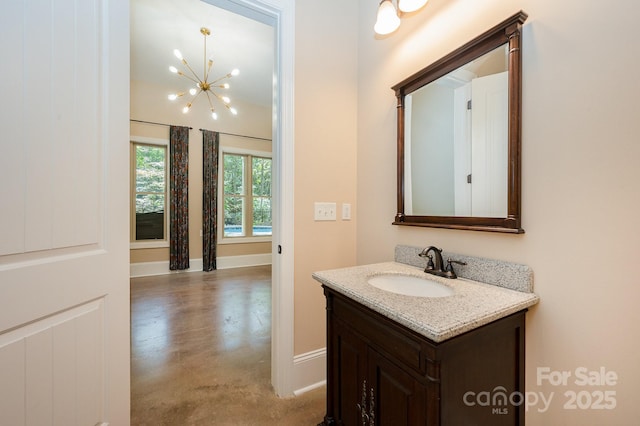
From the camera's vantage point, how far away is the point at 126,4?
1.14m

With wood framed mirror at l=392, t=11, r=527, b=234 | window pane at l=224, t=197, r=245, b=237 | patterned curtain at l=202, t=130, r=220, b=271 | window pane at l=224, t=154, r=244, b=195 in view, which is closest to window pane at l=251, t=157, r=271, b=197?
window pane at l=224, t=154, r=244, b=195

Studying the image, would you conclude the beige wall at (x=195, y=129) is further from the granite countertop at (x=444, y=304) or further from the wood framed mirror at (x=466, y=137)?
the granite countertop at (x=444, y=304)

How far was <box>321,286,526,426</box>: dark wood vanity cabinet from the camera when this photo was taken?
75 centimetres

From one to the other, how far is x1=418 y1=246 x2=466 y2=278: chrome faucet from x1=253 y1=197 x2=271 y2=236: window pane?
15.7ft

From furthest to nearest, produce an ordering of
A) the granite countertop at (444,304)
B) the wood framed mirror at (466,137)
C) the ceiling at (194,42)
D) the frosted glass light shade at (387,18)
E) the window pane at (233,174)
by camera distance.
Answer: the window pane at (233,174) < the ceiling at (194,42) < the frosted glass light shade at (387,18) < the wood framed mirror at (466,137) < the granite countertop at (444,304)

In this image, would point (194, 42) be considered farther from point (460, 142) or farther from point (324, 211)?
point (460, 142)

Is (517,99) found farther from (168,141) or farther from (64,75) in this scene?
(168,141)

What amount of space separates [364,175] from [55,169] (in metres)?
1.60

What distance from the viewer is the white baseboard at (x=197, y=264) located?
455 centimetres

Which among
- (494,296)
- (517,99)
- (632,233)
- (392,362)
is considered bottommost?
(392,362)

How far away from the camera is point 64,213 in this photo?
3.10ft

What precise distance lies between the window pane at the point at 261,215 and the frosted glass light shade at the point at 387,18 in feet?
15.3

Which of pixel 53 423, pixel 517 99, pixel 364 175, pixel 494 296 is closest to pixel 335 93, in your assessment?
pixel 364 175

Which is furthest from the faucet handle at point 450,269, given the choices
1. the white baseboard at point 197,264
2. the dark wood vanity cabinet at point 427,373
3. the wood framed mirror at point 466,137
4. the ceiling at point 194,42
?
the white baseboard at point 197,264
